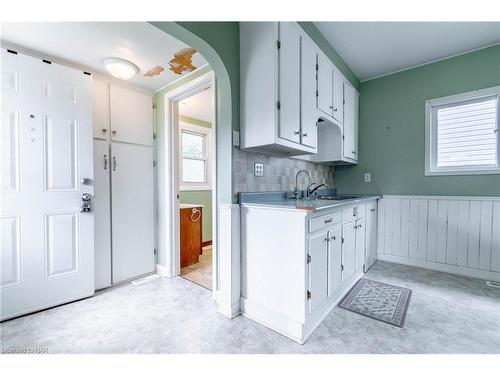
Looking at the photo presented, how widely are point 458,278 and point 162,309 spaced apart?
3.09 meters

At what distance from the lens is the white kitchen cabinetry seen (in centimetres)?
142

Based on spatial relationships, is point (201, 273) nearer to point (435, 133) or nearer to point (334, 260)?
point (334, 260)

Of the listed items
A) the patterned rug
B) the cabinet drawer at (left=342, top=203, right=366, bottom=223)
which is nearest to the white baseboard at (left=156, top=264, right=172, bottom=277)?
the patterned rug

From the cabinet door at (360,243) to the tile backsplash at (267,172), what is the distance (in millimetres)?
711

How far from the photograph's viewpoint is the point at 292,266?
145cm

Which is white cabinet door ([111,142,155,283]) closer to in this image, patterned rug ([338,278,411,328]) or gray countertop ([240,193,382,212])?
gray countertop ([240,193,382,212])

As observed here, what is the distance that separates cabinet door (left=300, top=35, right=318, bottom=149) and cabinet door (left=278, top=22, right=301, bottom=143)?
0.26 feet

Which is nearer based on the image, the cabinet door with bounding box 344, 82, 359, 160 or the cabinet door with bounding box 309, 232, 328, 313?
the cabinet door with bounding box 309, 232, 328, 313

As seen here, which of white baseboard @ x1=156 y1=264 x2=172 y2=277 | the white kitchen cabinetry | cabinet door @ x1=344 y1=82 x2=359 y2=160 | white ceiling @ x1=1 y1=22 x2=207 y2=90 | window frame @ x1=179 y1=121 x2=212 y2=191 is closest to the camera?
the white kitchen cabinetry

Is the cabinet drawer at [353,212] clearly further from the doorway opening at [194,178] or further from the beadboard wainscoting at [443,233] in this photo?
the doorway opening at [194,178]

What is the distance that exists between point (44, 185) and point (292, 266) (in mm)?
2124

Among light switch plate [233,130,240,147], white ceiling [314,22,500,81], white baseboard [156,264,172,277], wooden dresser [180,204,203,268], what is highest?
white ceiling [314,22,500,81]

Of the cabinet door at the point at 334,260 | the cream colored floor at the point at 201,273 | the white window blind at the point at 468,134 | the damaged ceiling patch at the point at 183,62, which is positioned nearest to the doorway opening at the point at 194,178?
the cream colored floor at the point at 201,273

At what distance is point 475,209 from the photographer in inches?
95.6
